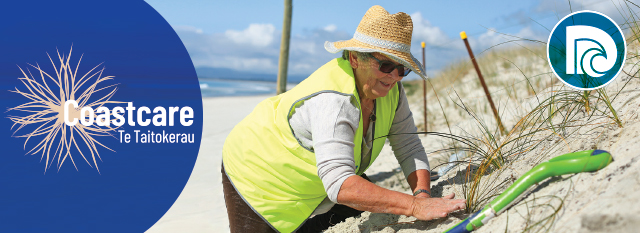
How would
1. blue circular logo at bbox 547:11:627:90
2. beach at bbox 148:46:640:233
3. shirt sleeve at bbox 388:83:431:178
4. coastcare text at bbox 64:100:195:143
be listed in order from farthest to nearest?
1. coastcare text at bbox 64:100:195:143
2. shirt sleeve at bbox 388:83:431:178
3. blue circular logo at bbox 547:11:627:90
4. beach at bbox 148:46:640:233

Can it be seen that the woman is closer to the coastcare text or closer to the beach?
the beach

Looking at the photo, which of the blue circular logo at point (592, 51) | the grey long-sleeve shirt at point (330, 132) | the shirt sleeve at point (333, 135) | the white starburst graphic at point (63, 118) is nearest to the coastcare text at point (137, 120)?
the white starburst graphic at point (63, 118)

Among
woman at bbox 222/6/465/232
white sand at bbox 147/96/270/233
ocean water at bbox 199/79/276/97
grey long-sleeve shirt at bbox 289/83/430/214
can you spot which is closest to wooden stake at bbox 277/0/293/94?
white sand at bbox 147/96/270/233

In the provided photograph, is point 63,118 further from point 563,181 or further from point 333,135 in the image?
point 563,181

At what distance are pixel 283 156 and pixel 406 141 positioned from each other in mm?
763

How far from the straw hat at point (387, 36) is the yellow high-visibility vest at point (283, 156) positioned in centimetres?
15

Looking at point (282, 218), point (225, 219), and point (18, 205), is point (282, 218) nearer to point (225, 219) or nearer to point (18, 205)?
point (225, 219)

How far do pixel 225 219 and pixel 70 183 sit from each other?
253 centimetres

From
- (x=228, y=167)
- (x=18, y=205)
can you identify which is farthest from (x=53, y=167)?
(x=228, y=167)

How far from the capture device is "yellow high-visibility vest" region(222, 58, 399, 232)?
2045mm

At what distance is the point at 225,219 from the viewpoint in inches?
159

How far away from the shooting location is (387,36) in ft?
6.33

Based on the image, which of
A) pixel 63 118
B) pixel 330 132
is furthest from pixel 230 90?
pixel 330 132

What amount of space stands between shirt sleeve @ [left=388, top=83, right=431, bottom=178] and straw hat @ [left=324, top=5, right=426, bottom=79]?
41 centimetres
